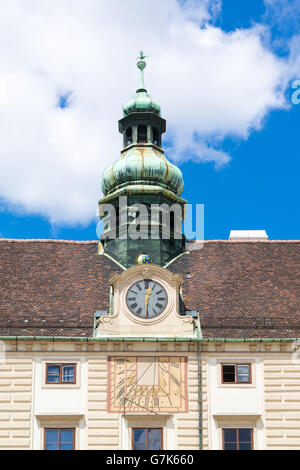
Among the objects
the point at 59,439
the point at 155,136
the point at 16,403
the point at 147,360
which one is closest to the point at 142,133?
the point at 155,136

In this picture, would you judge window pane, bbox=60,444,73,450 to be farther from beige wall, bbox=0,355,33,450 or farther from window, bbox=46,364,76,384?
window, bbox=46,364,76,384

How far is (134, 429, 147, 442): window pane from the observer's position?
4628 cm

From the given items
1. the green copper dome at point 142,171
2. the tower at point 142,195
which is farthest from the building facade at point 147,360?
the green copper dome at point 142,171

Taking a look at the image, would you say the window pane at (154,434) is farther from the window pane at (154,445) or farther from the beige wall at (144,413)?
the beige wall at (144,413)

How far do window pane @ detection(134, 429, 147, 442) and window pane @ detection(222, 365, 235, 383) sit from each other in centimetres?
440

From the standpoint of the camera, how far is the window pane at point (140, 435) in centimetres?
4628

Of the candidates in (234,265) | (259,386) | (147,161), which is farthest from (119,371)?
(147,161)

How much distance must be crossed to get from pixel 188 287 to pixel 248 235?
313 inches

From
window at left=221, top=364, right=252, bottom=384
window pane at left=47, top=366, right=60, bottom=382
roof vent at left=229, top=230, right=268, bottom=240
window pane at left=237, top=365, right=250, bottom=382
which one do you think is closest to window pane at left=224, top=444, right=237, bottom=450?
window at left=221, top=364, right=252, bottom=384

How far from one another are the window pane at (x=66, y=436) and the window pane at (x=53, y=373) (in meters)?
2.34

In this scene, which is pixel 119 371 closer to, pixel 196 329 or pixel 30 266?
pixel 196 329

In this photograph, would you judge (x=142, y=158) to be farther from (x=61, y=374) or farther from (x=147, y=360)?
(x=61, y=374)

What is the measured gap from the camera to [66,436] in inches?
1818
